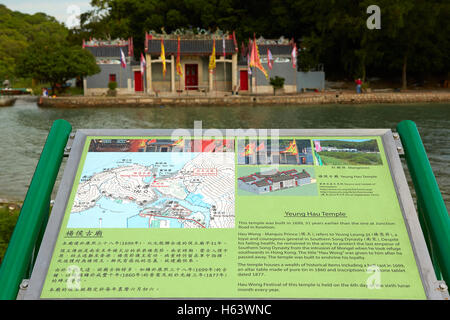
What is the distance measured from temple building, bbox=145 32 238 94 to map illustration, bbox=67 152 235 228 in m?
26.7

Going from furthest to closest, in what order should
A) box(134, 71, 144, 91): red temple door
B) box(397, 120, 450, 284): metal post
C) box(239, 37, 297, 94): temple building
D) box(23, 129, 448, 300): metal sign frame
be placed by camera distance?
box(134, 71, 144, 91): red temple door → box(239, 37, 297, 94): temple building → box(397, 120, 450, 284): metal post → box(23, 129, 448, 300): metal sign frame

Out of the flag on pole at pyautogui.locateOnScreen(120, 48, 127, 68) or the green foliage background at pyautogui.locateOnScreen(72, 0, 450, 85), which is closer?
the flag on pole at pyautogui.locateOnScreen(120, 48, 127, 68)

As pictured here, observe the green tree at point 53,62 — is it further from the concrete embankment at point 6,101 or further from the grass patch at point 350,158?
the grass patch at point 350,158

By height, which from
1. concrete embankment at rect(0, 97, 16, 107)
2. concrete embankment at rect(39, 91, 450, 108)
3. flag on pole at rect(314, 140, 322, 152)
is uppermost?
flag on pole at rect(314, 140, 322, 152)

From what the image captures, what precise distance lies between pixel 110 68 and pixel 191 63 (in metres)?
4.84

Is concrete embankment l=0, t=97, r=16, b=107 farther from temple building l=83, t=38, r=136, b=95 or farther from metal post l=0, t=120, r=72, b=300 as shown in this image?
metal post l=0, t=120, r=72, b=300

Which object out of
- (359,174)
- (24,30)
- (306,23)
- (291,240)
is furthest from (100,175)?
(24,30)

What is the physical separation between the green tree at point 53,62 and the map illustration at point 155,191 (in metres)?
25.7

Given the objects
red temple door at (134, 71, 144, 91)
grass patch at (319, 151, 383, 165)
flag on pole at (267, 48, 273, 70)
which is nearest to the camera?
grass patch at (319, 151, 383, 165)

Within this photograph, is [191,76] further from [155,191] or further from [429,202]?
[429,202]

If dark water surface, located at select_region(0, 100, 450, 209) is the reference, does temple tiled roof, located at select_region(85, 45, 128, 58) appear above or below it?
above

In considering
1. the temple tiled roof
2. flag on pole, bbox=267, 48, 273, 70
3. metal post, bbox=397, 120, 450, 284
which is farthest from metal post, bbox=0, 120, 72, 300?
the temple tiled roof

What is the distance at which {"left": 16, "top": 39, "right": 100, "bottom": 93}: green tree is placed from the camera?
90.5ft

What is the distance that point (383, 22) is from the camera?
29047 mm
